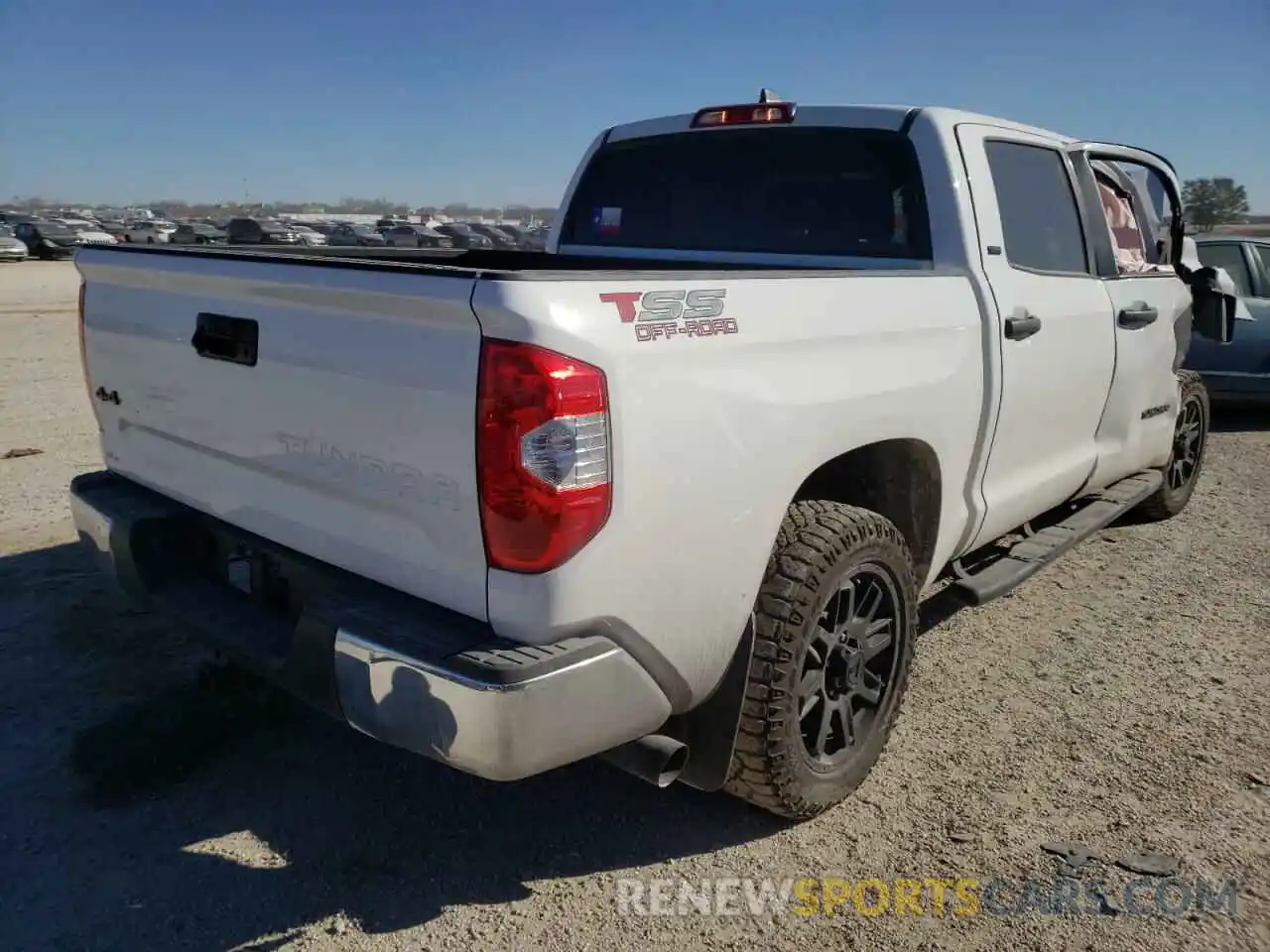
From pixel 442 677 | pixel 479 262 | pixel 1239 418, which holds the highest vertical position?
pixel 479 262

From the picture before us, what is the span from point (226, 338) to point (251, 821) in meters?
1.37

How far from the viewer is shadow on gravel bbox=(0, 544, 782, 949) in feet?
8.59

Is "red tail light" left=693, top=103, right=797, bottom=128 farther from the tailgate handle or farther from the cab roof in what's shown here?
the tailgate handle

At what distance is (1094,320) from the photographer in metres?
4.26

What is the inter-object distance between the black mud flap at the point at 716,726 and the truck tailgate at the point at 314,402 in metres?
0.72

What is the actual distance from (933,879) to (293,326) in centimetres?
217

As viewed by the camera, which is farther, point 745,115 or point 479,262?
point 479,262

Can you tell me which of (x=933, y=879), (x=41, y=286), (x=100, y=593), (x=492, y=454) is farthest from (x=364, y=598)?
(x=41, y=286)

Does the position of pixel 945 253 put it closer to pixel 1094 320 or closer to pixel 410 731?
pixel 1094 320

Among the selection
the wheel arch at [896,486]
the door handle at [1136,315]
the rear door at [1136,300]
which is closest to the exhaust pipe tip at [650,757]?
Result: the wheel arch at [896,486]

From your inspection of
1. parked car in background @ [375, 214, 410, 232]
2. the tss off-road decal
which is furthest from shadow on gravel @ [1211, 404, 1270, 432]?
parked car in background @ [375, 214, 410, 232]

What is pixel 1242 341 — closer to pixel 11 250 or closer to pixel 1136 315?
pixel 1136 315

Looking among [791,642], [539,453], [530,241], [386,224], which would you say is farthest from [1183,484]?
[386,224]

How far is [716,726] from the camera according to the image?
267 centimetres
